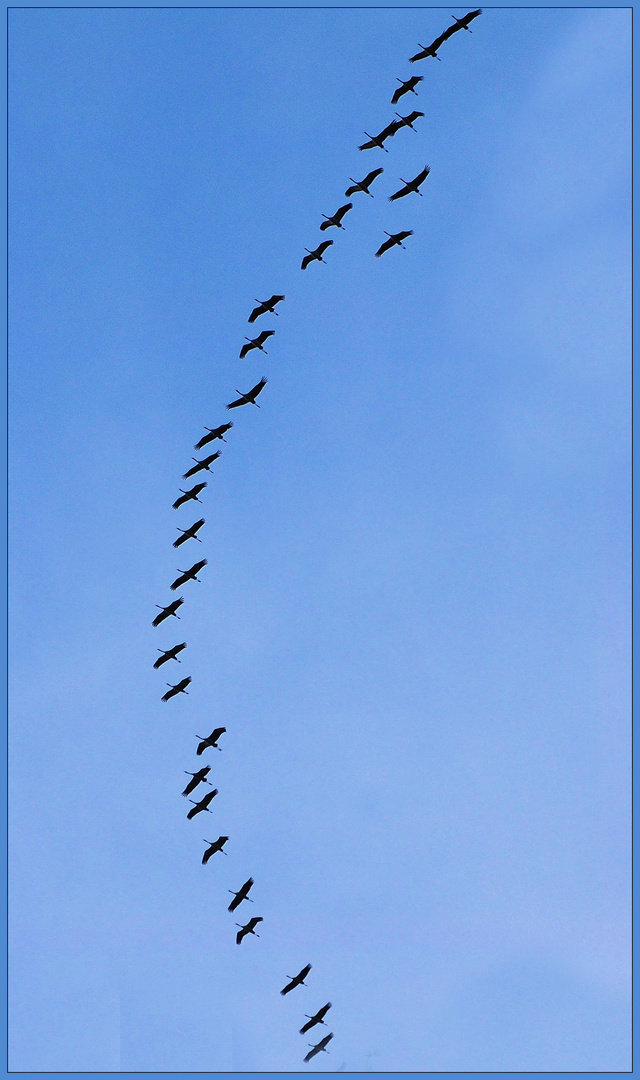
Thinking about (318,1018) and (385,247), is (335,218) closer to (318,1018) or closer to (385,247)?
(385,247)

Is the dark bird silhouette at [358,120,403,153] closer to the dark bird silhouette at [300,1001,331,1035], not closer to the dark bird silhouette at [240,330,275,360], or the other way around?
Answer: the dark bird silhouette at [240,330,275,360]

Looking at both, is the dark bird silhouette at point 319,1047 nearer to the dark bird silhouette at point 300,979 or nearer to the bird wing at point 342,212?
the dark bird silhouette at point 300,979

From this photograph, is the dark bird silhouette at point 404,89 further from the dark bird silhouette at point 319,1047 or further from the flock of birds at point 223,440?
the dark bird silhouette at point 319,1047

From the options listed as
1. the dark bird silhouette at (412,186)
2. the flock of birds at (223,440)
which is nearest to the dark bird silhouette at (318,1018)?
the flock of birds at (223,440)

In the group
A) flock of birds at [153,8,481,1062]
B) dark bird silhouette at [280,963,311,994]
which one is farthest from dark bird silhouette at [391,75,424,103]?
dark bird silhouette at [280,963,311,994]

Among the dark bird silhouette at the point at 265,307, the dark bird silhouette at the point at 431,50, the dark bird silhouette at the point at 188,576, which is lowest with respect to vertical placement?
the dark bird silhouette at the point at 188,576

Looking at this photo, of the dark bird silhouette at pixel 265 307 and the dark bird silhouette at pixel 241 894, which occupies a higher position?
the dark bird silhouette at pixel 265 307

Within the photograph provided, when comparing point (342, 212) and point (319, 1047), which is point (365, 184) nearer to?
point (342, 212)

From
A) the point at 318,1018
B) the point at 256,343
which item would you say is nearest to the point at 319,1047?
the point at 318,1018

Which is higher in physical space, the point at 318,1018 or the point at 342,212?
the point at 342,212

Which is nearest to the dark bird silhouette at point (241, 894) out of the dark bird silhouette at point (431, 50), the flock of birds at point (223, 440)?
the flock of birds at point (223, 440)

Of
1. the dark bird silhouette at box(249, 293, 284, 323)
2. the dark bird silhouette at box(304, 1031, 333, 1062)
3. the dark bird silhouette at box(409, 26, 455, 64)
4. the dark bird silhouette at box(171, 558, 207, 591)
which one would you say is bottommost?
the dark bird silhouette at box(304, 1031, 333, 1062)

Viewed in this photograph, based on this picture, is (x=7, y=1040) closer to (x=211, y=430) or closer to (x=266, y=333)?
(x=211, y=430)

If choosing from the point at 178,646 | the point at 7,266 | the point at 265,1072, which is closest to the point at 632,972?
the point at 265,1072
